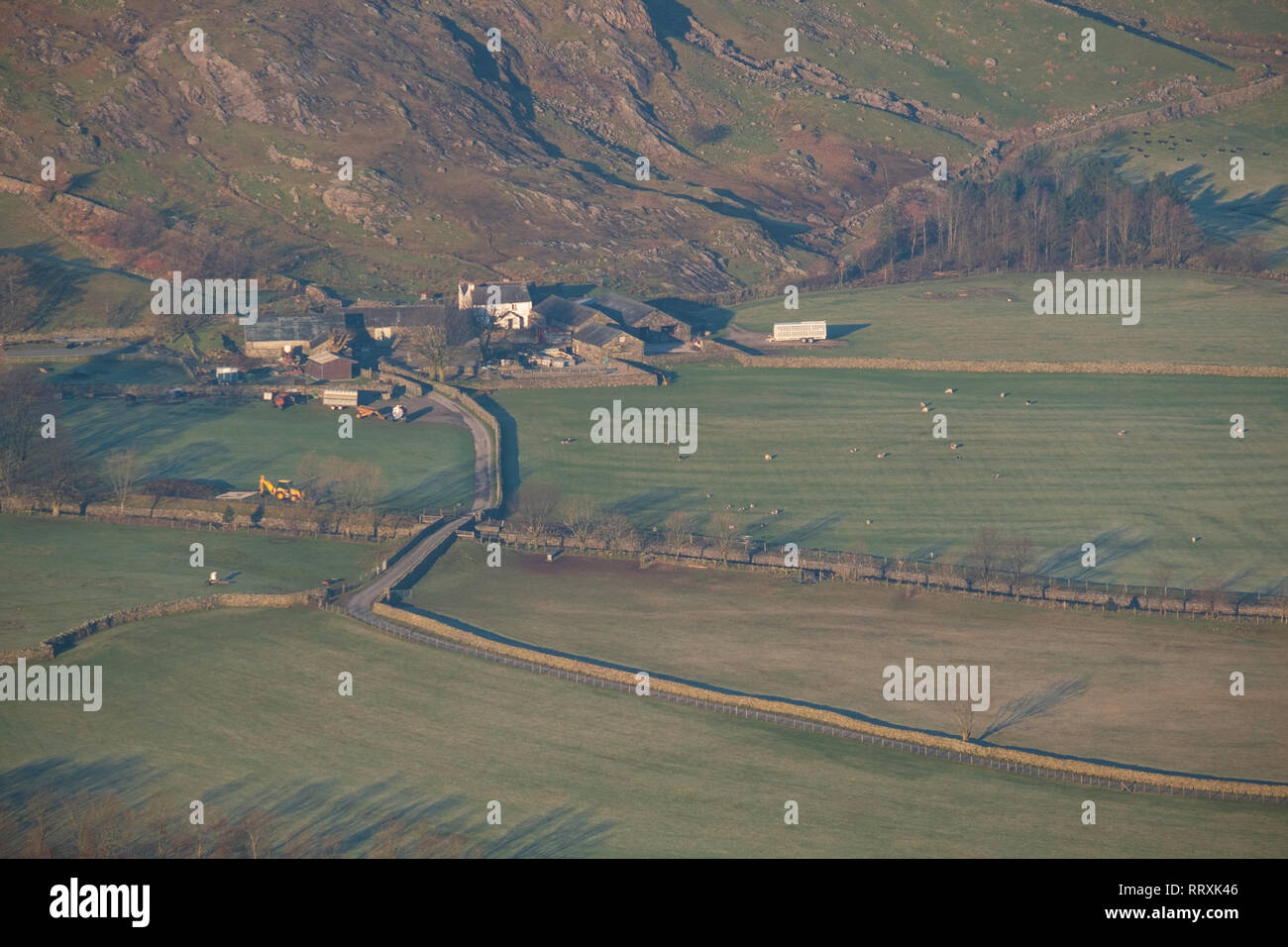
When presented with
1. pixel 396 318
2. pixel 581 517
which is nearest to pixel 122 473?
pixel 581 517

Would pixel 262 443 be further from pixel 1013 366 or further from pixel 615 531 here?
pixel 1013 366

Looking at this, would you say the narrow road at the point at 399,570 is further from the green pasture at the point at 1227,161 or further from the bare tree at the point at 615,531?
the green pasture at the point at 1227,161

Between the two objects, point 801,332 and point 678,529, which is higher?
point 801,332

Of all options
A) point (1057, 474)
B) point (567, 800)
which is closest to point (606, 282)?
point (1057, 474)

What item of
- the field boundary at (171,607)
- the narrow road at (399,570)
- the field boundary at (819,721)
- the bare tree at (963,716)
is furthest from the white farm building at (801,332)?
the bare tree at (963,716)

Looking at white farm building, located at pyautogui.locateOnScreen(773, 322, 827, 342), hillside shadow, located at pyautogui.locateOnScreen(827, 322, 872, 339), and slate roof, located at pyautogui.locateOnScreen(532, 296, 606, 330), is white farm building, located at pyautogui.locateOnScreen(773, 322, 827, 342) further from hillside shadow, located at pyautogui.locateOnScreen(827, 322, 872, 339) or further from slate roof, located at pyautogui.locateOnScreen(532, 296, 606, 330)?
slate roof, located at pyautogui.locateOnScreen(532, 296, 606, 330)

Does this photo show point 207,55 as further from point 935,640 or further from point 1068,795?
point 1068,795
